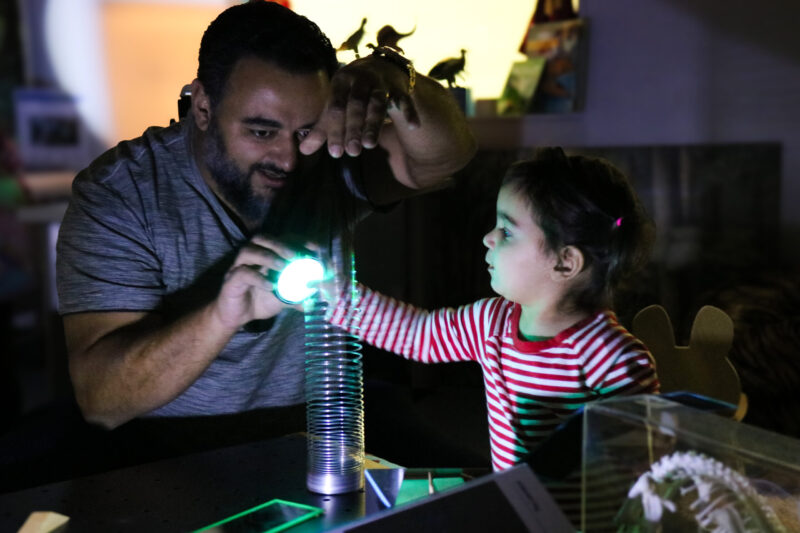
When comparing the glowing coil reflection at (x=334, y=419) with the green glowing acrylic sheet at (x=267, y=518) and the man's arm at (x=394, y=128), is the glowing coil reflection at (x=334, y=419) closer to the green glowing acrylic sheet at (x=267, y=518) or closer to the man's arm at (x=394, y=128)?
the green glowing acrylic sheet at (x=267, y=518)

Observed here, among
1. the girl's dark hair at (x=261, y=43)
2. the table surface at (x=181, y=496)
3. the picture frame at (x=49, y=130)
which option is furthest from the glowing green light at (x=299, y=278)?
the picture frame at (x=49, y=130)

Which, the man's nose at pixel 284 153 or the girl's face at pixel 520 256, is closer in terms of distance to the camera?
the girl's face at pixel 520 256

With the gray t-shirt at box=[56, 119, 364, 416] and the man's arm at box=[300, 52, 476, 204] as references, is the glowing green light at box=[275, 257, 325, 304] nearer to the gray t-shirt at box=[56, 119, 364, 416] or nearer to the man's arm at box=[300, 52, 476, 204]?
the man's arm at box=[300, 52, 476, 204]

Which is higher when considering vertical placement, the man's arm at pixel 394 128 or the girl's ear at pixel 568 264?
the man's arm at pixel 394 128

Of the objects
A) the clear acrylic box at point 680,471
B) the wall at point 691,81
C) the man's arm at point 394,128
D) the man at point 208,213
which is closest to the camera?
the clear acrylic box at point 680,471

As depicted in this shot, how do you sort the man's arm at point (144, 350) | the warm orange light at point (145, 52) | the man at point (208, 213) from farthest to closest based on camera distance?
the warm orange light at point (145, 52), the man at point (208, 213), the man's arm at point (144, 350)

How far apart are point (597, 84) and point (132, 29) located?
2.21 meters

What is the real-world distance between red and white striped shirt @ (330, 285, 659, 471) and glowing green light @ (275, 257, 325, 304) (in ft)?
0.19

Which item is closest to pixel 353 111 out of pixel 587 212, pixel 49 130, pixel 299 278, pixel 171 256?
pixel 299 278

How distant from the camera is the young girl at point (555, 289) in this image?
3.52 ft

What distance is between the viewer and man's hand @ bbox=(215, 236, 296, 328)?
964mm

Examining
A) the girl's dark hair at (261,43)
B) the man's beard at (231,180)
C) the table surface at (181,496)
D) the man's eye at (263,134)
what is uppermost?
the girl's dark hair at (261,43)

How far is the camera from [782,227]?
3252mm

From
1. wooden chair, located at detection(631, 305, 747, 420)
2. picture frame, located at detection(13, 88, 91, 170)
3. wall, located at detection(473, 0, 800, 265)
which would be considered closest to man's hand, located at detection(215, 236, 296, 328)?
wooden chair, located at detection(631, 305, 747, 420)
